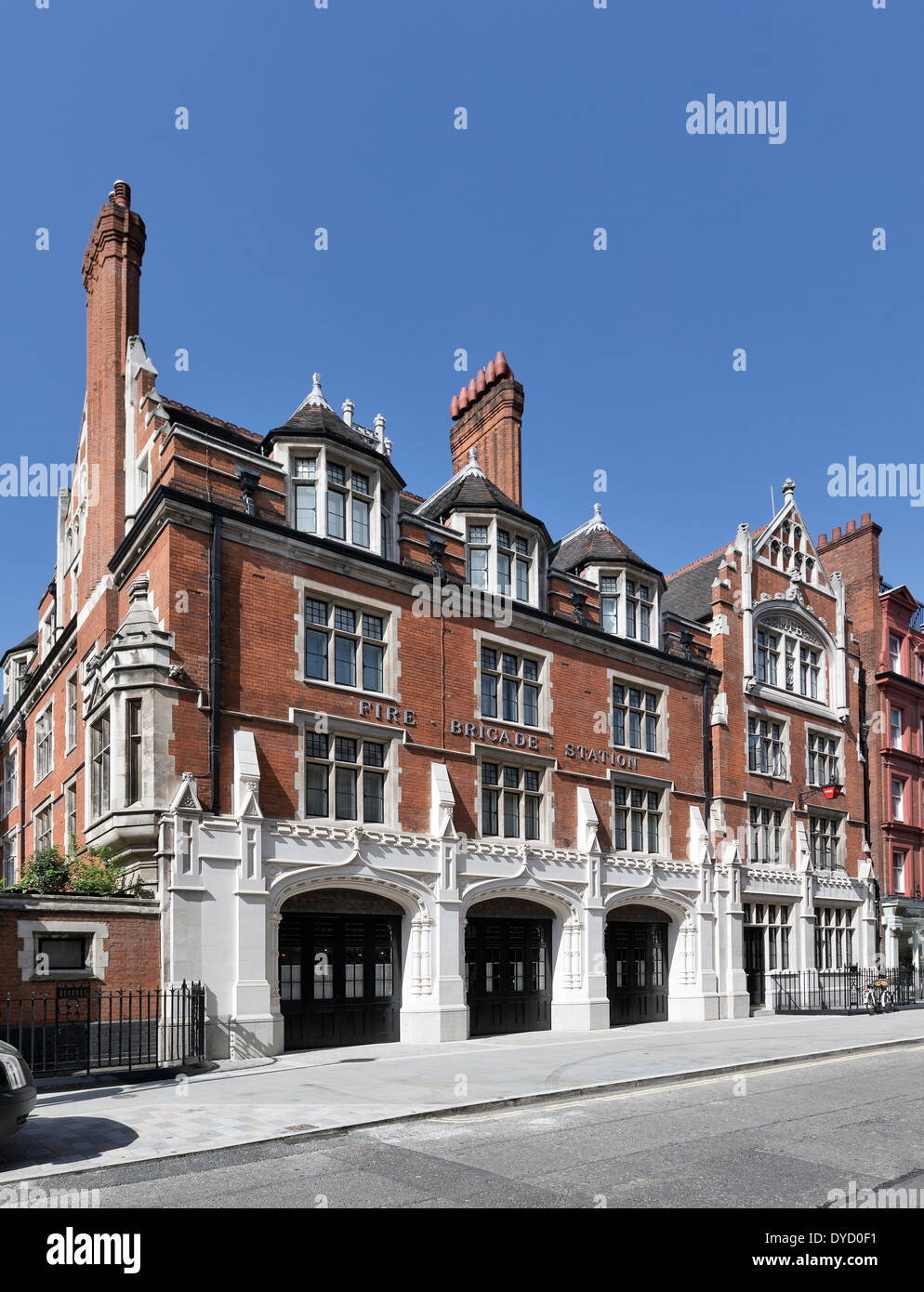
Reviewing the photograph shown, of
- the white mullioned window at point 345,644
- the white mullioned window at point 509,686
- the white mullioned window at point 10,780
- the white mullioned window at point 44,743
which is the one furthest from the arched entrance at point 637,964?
the white mullioned window at point 10,780

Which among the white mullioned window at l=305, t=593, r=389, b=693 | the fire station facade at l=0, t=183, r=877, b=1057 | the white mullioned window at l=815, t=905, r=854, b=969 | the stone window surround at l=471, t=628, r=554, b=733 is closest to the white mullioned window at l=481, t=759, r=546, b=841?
the fire station facade at l=0, t=183, r=877, b=1057

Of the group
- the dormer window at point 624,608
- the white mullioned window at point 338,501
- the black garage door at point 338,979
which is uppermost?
the white mullioned window at point 338,501

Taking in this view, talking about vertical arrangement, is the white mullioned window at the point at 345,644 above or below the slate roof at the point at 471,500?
below

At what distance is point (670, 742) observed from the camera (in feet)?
100

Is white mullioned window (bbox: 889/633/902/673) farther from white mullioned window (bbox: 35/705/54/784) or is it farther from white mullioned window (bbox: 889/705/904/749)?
white mullioned window (bbox: 35/705/54/784)

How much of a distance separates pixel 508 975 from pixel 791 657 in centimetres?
1654

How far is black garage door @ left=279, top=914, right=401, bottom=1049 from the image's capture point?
69.0 ft

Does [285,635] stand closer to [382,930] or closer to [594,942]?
[382,930]

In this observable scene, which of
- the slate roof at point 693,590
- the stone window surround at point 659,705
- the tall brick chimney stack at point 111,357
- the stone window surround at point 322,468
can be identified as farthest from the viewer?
the slate roof at point 693,590

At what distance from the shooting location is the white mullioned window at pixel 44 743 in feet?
102

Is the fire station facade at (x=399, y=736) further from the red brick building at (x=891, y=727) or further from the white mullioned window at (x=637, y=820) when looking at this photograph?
the red brick building at (x=891, y=727)

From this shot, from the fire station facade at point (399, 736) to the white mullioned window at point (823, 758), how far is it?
350mm

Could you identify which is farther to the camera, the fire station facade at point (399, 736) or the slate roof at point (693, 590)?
the slate roof at point (693, 590)

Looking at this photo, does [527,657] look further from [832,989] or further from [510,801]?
[832,989]
